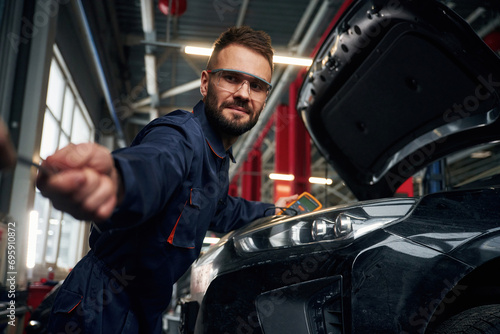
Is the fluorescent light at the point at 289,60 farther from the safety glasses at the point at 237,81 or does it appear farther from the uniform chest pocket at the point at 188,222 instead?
the uniform chest pocket at the point at 188,222

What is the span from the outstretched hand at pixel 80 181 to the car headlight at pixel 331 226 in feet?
2.33

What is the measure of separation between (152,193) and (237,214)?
111 centimetres

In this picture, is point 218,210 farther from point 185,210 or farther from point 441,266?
point 441,266

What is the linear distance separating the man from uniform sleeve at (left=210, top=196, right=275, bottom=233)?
25mm

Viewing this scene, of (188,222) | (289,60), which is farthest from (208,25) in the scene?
(188,222)

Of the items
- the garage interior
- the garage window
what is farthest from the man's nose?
the garage window

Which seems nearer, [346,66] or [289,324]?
[289,324]

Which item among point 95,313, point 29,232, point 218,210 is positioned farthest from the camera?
point 29,232

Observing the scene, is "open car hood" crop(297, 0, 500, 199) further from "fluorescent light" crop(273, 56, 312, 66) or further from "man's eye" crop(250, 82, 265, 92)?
"fluorescent light" crop(273, 56, 312, 66)

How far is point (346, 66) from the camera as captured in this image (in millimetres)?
1945

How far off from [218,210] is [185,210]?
603 millimetres

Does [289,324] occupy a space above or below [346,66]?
below

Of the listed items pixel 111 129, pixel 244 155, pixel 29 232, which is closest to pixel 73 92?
pixel 111 129

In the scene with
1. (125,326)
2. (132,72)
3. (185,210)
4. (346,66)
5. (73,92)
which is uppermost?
(132,72)
